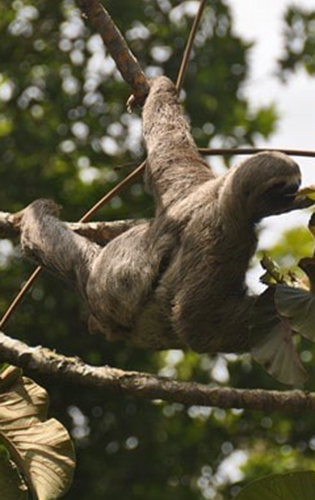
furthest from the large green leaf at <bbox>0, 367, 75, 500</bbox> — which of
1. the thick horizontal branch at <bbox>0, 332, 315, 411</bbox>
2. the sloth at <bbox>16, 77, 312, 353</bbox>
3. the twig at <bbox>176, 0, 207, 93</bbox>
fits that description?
the twig at <bbox>176, 0, 207, 93</bbox>

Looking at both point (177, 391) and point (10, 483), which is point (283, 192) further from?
point (10, 483)

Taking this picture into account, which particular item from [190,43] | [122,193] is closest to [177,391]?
[190,43]

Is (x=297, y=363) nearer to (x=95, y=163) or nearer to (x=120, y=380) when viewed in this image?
(x=120, y=380)

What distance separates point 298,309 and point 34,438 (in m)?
1.47

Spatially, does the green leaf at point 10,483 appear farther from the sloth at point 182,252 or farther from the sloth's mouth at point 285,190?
the sloth's mouth at point 285,190

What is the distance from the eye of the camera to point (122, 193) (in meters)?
14.0

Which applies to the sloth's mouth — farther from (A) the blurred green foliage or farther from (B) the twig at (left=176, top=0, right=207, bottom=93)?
(A) the blurred green foliage

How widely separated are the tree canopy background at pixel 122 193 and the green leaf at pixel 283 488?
24.7 ft

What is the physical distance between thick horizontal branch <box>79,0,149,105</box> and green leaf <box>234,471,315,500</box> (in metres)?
2.93

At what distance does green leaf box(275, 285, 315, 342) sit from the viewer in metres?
4.73

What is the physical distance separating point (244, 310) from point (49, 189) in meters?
8.71

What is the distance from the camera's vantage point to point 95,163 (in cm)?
1493

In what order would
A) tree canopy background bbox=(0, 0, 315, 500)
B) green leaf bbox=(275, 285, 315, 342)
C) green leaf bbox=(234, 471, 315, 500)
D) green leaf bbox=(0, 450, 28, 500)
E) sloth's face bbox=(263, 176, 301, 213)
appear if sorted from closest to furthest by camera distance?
green leaf bbox=(234, 471, 315, 500)
green leaf bbox=(275, 285, 315, 342)
sloth's face bbox=(263, 176, 301, 213)
green leaf bbox=(0, 450, 28, 500)
tree canopy background bbox=(0, 0, 315, 500)

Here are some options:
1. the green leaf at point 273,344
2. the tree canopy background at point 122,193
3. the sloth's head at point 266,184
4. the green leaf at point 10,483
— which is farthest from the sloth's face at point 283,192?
the tree canopy background at point 122,193
